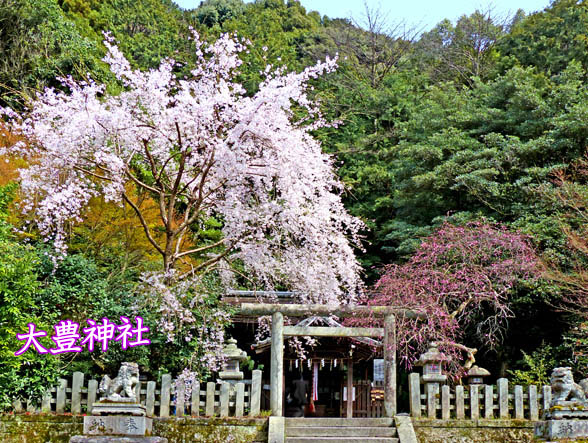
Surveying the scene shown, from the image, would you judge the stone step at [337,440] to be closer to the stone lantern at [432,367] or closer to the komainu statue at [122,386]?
the stone lantern at [432,367]

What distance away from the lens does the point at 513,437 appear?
10.1 m

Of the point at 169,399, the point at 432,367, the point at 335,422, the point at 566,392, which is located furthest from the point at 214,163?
the point at 566,392

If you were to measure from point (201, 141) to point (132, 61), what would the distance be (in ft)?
47.1

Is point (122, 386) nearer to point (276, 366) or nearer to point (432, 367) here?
point (276, 366)

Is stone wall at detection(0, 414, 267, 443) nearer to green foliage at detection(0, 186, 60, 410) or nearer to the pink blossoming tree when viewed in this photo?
green foliage at detection(0, 186, 60, 410)

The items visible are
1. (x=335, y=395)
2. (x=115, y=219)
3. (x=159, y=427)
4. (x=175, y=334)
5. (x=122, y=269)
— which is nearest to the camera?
(x=159, y=427)

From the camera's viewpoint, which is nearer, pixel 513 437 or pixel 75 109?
pixel 513 437

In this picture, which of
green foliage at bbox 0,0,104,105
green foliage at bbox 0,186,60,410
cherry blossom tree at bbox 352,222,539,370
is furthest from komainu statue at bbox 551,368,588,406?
green foliage at bbox 0,0,104,105

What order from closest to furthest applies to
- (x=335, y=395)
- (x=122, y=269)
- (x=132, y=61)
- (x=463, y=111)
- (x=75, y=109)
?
1. (x=75, y=109)
2. (x=122, y=269)
3. (x=335, y=395)
4. (x=463, y=111)
5. (x=132, y=61)

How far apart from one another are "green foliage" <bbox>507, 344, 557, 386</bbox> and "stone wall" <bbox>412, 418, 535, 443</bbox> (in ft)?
8.92

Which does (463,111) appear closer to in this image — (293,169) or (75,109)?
(293,169)

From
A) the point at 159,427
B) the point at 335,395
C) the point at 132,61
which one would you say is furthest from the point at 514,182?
the point at 132,61

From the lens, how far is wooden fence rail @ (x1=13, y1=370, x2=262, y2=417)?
9812 millimetres

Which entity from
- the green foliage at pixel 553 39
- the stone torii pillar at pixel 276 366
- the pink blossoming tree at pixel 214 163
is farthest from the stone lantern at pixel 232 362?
the green foliage at pixel 553 39
